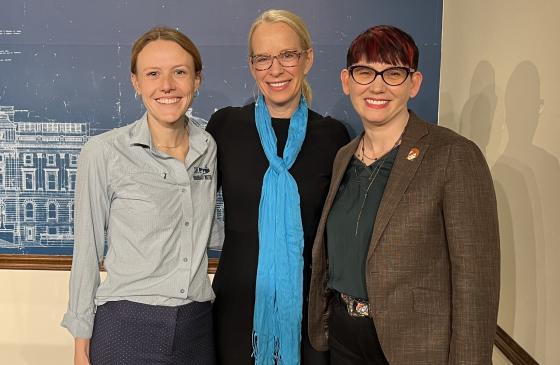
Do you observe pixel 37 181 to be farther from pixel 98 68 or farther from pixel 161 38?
pixel 161 38

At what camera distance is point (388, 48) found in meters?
1.45

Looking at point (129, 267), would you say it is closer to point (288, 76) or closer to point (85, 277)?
point (85, 277)

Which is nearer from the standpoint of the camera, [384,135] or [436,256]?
[436,256]

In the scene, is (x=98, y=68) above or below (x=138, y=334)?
above

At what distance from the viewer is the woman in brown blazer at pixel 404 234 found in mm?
1304

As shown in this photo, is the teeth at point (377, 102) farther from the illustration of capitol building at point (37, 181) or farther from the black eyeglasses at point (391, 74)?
the illustration of capitol building at point (37, 181)

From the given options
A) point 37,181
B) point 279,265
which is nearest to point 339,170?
point 279,265

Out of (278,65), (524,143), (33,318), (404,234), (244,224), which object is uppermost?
(278,65)

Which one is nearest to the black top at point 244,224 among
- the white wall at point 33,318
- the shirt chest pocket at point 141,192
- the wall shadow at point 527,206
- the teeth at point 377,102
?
the shirt chest pocket at point 141,192

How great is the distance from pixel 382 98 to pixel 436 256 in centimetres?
44

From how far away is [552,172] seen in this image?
152 cm

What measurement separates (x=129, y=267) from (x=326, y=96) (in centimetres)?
151

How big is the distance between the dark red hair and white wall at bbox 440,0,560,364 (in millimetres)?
430

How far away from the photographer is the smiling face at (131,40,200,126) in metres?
1.61
